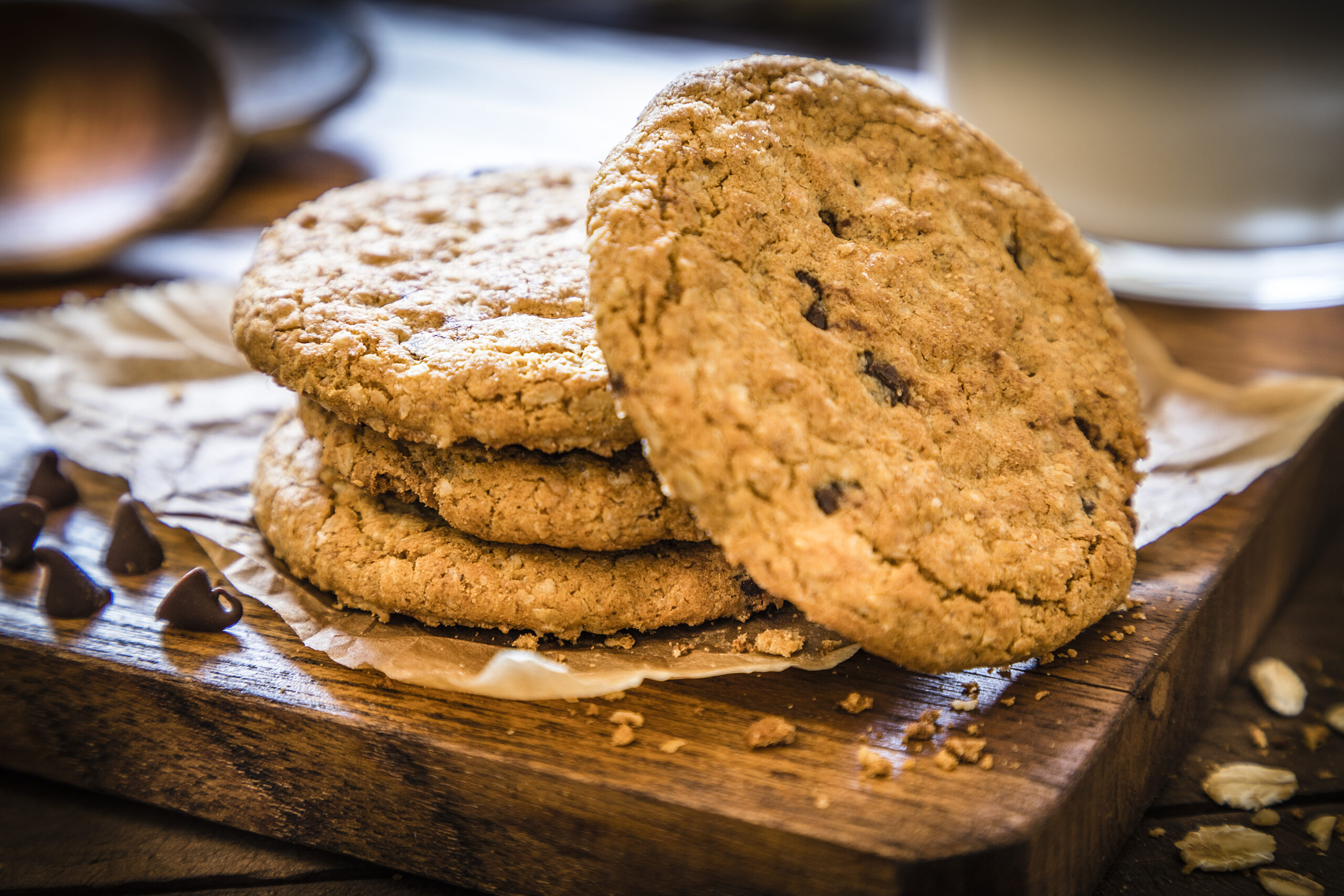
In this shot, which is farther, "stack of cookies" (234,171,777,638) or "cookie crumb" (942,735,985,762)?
"stack of cookies" (234,171,777,638)

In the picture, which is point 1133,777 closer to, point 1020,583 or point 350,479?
point 1020,583

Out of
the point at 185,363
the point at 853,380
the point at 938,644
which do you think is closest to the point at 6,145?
the point at 185,363

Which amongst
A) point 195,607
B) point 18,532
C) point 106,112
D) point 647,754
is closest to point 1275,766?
point 647,754

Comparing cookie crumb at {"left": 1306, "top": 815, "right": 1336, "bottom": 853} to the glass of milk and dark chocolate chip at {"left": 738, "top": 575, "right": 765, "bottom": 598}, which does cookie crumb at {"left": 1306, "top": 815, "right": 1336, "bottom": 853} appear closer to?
dark chocolate chip at {"left": 738, "top": 575, "right": 765, "bottom": 598}

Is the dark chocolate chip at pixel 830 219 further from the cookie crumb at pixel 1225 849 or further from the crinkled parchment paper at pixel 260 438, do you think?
the cookie crumb at pixel 1225 849

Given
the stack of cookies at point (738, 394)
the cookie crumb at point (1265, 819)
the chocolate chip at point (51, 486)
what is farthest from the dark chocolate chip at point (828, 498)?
the chocolate chip at point (51, 486)

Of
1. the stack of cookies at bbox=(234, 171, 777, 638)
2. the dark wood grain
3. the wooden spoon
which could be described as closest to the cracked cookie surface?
the stack of cookies at bbox=(234, 171, 777, 638)

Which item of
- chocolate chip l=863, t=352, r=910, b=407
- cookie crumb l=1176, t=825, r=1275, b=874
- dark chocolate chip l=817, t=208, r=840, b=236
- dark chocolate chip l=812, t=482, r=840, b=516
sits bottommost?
cookie crumb l=1176, t=825, r=1275, b=874
